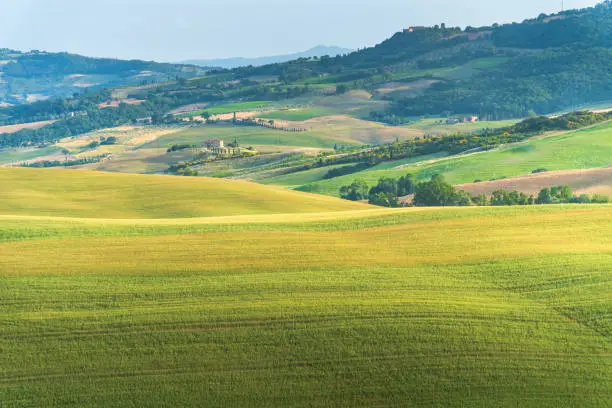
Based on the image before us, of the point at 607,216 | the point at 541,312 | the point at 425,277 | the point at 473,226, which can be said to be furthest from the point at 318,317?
the point at 607,216

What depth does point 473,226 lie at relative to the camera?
31.3m

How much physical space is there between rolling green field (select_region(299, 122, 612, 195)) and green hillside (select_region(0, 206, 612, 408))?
2241 inches

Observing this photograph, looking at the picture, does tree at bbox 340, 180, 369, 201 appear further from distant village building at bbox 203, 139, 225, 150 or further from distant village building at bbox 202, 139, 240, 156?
distant village building at bbox 203, 139, 225, 150

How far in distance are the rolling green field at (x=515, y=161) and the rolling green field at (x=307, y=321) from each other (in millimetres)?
56373

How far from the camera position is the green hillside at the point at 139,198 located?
151 feet

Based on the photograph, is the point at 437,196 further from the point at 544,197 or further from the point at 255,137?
the point at 255,137

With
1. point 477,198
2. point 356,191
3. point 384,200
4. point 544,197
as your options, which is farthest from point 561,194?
point 356,191

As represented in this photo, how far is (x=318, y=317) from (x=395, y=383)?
3054 mm

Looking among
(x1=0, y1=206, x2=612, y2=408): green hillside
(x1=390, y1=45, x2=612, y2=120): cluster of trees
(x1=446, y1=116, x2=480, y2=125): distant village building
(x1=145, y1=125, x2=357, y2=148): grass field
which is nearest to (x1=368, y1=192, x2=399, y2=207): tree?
(x1=0, y1=206, x2=612, y2=408): green hillside

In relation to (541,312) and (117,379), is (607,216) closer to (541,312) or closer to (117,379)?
(541,312)

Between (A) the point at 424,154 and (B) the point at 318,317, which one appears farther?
(A) the point at 424,154

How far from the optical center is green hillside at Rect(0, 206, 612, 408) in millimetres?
19453

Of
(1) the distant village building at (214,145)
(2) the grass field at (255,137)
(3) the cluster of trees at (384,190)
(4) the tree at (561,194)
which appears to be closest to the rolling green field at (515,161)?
(3) the cluster of trees at (384,190)

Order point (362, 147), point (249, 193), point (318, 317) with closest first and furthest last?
point (318, 317)
point (249, 193)
point (362, 147)
